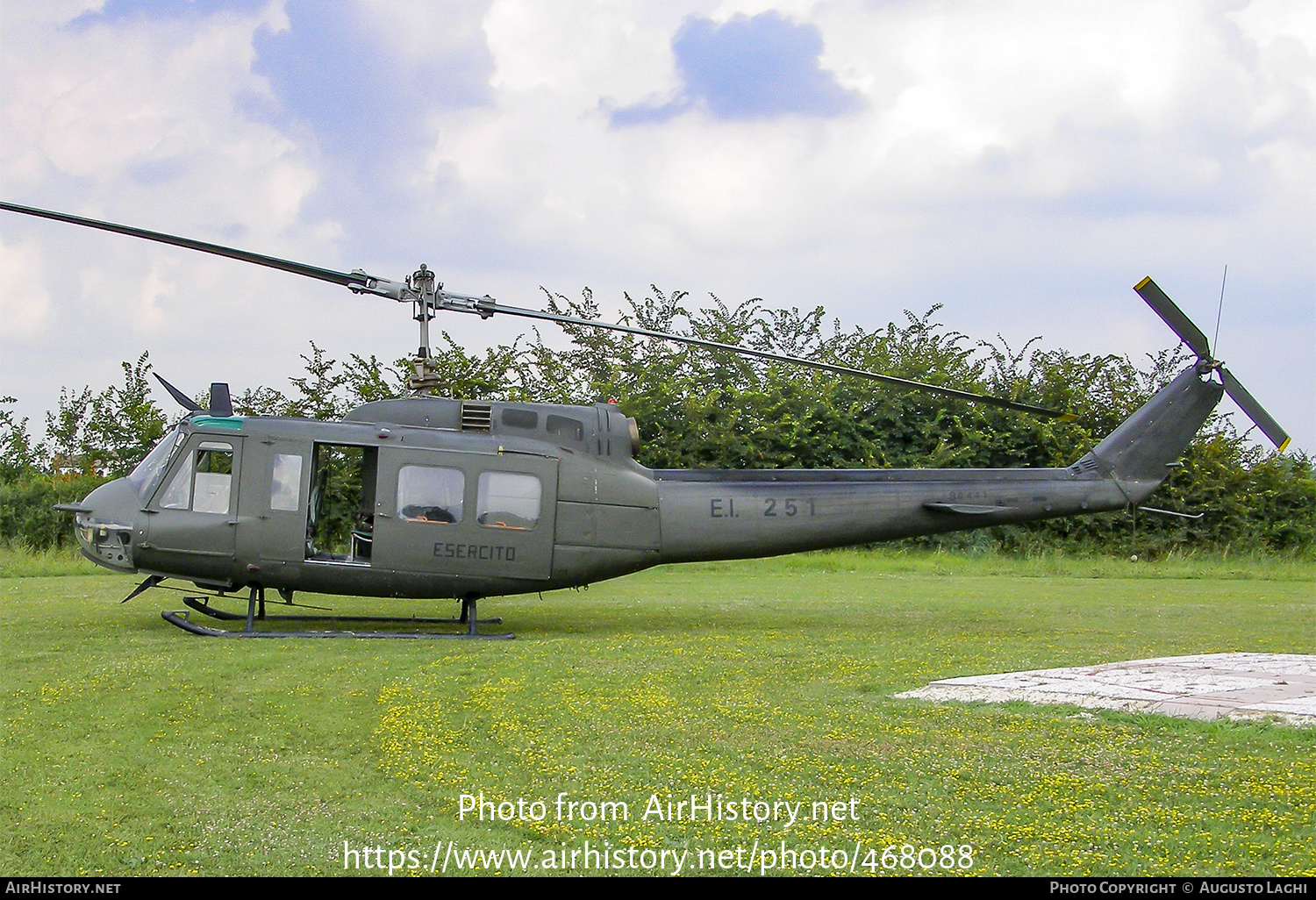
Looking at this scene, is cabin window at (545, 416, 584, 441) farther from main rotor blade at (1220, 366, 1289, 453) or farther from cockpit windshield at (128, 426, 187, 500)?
main rotor blade at (1220, 366, 1289, 453)

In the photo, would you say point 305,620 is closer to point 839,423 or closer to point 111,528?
point 111,528

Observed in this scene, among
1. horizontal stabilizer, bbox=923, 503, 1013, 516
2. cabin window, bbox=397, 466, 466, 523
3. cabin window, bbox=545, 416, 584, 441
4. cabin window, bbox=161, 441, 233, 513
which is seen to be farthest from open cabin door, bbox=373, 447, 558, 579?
horizontal stabilizer, bbox=923, 503, 1013, 516

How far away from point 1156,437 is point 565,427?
24.7 feet

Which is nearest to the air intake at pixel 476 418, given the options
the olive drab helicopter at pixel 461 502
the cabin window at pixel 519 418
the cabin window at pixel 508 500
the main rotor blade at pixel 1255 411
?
the olive drab helicopter at pixel 461 502

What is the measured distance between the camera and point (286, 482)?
465 inches

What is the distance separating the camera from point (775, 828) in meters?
5.02

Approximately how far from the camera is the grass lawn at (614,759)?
478 centimetres

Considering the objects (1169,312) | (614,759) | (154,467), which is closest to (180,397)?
(154,467)

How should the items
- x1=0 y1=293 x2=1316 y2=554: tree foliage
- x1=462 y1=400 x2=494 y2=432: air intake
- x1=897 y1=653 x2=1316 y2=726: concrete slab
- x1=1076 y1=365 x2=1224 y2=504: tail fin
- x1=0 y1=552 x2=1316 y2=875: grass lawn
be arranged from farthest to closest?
1. x1=0 y1=293 x2=1316 y2=554: tree foliage
2. x1=1076 y1=365 x2=1224 y2=504: tail fin
3. x1=462 y1=400 x2=494 y2=432: air intake
4. x1=897 y1=653 x2=1316 y2=726: concrete slab
5. x1=0 y1=552 x2=1316 y2=875: grass lawn

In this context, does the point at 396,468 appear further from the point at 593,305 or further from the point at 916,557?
the point at 593,305

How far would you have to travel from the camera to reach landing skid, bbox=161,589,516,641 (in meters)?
11.6

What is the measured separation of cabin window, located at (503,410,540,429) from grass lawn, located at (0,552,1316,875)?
2394 millimetres

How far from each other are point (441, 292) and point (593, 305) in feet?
75.2

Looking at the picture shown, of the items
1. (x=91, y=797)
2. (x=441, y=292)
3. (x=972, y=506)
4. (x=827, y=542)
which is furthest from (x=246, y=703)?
(x=972, y=506)
